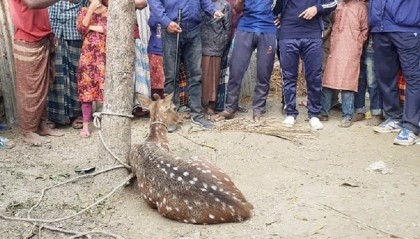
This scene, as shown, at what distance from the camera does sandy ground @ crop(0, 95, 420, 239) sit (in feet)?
14.8

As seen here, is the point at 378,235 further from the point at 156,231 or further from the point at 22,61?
the point at 22,61

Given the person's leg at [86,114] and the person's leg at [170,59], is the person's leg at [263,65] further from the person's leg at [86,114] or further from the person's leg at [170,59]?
the person's leg at [86,114]

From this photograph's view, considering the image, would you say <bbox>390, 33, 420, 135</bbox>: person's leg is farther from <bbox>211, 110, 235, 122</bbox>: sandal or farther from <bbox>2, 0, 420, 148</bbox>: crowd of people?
<bbox>211, 110, 235, 122</bbox>: sandal

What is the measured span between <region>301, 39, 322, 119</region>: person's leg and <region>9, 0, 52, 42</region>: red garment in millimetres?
3269

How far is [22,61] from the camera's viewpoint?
22.6ft

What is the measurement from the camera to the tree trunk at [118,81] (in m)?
5.15

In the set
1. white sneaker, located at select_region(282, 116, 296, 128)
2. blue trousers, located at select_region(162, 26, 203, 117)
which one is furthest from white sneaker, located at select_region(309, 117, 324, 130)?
blue trousers, located at select_region(162, 26, 203, 117)

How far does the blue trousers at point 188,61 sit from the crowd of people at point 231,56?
0.04 ft

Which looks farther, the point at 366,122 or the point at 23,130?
the point at 366,122

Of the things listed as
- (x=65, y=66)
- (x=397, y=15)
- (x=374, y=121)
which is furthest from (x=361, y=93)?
(x=65, y=66)

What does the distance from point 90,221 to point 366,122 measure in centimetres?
443

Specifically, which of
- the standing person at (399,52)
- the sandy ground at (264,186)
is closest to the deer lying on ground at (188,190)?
the sandy ground at (264,186)

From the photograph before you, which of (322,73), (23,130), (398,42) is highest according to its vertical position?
(398,42)

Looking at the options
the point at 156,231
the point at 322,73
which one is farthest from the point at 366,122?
the point at 156,231
